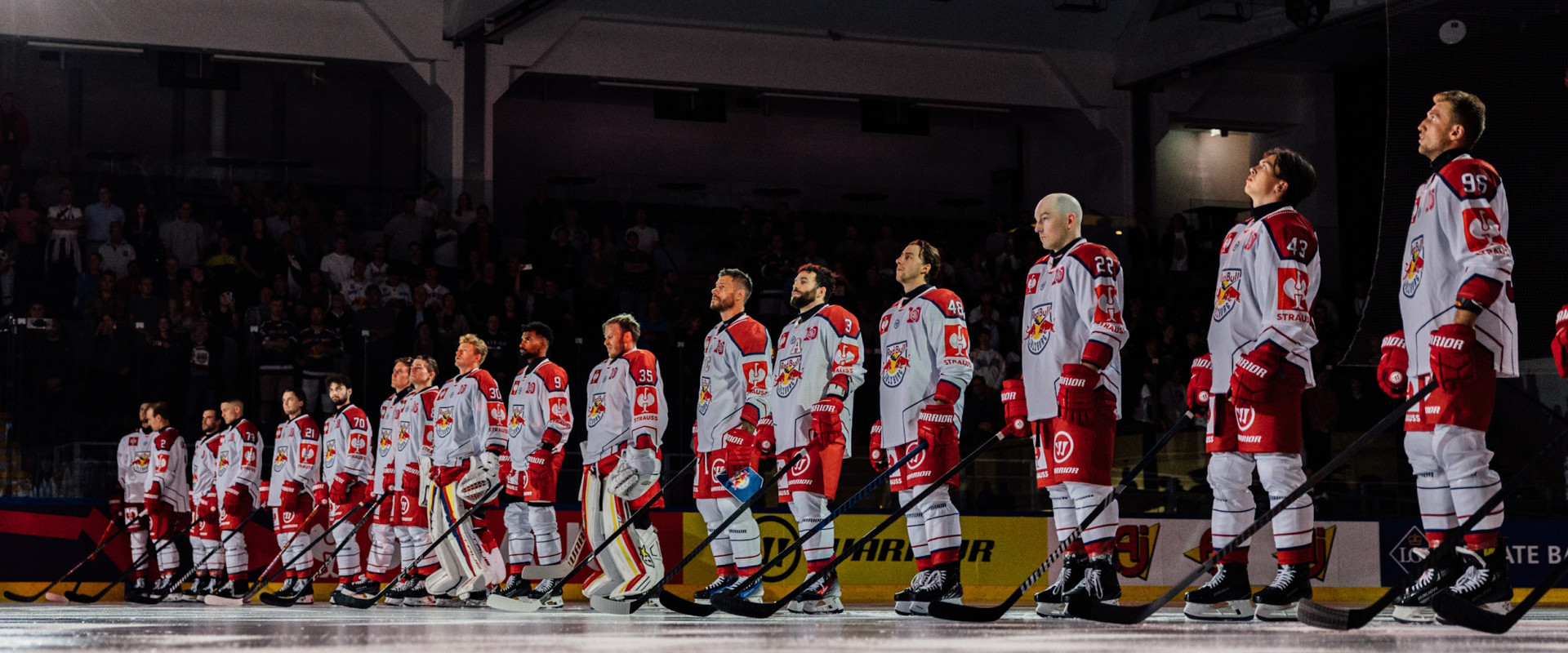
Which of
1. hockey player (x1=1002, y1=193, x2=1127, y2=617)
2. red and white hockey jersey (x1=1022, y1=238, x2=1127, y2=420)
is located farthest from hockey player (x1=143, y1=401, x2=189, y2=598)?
red and white hockey jersey (x1=1022, y1=238, x2=1127, y2=420)

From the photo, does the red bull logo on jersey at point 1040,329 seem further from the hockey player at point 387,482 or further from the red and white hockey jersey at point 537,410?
the hockey player at point 387,482

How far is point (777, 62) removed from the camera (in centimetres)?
2059

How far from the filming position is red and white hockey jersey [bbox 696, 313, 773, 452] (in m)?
8.45

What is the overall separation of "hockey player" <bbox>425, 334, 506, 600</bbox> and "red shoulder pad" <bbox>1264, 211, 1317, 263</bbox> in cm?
581

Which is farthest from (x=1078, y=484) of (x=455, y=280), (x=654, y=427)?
(x=455, y=280)

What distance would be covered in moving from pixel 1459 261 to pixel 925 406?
2.69m

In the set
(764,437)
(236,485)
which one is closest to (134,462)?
(236,485)

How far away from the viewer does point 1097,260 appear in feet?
21.6

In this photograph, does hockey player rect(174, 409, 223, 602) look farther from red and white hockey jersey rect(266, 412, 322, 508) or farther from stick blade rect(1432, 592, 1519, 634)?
stick blade rect(1432, 592, 1519, 634)

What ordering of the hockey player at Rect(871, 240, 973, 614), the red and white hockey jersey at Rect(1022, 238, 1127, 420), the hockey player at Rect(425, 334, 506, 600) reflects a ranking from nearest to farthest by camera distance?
the red and white hockey jersey at Rect(1022, 238, 1127, 420) < the hockey player at Rect(871, 240, 973, 614) < the hockey player at Rect(425, 334, 506, 600)

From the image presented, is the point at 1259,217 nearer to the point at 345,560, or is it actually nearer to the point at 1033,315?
the point at 1033,315

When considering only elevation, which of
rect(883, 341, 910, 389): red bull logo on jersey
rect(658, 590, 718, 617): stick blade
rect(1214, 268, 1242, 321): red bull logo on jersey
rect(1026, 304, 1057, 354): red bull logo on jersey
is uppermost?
rect(1214, 268, 1242, 321): red bull logo on jersey

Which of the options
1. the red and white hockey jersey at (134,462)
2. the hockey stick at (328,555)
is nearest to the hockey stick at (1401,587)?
the hockey stick at (328,555)

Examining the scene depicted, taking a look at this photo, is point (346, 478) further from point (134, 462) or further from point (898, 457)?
point (898, 457)
